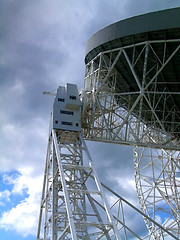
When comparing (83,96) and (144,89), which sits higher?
(83,96)

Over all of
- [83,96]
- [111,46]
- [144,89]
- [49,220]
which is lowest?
[49,220]

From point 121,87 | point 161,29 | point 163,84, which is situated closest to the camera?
point 161,29

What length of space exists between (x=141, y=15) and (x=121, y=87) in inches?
276

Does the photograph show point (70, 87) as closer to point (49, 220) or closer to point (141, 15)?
point (141, 15)

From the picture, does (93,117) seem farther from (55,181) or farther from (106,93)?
(55,181)

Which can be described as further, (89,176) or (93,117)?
(93,117)

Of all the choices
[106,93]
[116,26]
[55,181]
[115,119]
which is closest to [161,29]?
[116,26]

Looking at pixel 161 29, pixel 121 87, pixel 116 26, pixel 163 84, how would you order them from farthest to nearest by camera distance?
pixel 121 87
pixel 163 84
pixel 116 26
pixel 161 29

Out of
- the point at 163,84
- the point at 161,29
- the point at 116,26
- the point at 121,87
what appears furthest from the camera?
the point at 121,87

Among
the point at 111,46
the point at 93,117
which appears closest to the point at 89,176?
the point at 93,117

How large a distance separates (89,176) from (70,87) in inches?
280

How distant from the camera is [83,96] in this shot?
2941cm

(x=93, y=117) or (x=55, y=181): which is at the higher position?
(x=93, y=117)

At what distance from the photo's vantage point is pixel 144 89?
26062 millimetres
